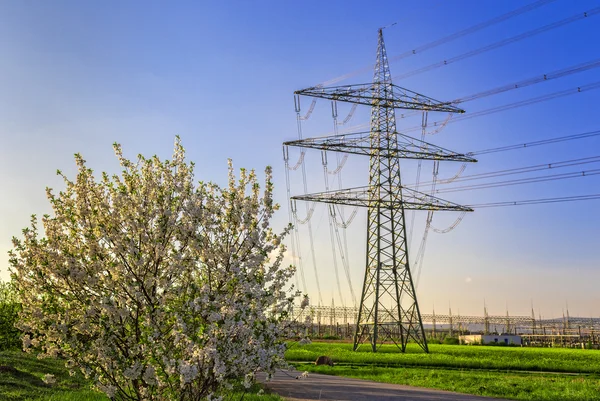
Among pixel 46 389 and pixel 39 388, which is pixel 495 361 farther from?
pixel 39 388

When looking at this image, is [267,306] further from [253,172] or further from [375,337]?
[375,337]

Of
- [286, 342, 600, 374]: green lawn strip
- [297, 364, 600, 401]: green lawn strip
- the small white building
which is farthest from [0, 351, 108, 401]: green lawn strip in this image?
the small white building

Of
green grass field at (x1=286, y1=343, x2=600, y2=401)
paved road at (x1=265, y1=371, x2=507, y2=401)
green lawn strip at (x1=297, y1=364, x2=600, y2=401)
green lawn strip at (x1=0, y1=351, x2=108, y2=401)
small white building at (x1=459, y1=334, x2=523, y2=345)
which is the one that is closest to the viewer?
green lawn strip at (x1=0, y1=351, x2=108, y2=401)

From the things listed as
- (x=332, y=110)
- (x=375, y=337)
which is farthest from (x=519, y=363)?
(x=332, y=110)

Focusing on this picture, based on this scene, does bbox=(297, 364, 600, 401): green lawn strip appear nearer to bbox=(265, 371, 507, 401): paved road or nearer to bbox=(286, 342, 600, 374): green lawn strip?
bbox=(265, 371, 507, 401): paved road

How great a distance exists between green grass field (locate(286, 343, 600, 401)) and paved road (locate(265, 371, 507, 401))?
1.95m

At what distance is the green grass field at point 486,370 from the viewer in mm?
25188

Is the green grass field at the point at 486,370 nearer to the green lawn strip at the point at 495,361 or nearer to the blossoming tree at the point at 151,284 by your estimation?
the green lawn strip at the point at 495,361

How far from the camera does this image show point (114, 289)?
1079 cm

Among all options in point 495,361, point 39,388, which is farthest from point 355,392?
point 495,361

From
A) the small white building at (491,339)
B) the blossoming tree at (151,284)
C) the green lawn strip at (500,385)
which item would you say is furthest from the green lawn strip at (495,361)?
the blossoming tree at (151,284)

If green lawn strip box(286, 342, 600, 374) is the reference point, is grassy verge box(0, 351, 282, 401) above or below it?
above

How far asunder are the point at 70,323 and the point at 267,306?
4149 millimetres

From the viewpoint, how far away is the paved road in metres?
22.1
